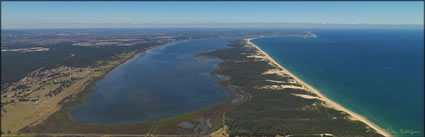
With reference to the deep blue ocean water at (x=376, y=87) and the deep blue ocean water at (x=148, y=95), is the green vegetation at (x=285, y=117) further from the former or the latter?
the deep blue ocean water at (x=148, y=95)

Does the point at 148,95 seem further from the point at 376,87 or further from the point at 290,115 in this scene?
the point at 376,87

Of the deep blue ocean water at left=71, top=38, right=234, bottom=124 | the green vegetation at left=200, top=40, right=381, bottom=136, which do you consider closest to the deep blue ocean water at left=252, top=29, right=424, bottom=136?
the green vegetation at left=200, top=40, right=381, bottom=136

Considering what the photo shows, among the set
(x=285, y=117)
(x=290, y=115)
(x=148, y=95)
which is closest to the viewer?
(x=285, y=117)

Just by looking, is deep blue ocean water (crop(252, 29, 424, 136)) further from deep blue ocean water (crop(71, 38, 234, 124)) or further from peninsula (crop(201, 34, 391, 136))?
deep blue ocean water (crop(71, 38, 234, 124))

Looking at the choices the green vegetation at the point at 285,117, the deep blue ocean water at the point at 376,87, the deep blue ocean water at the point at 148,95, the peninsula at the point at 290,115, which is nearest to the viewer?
the green vegetation at the point at 285,117

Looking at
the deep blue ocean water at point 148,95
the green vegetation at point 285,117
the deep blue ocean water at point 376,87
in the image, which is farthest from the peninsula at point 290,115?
the deep blue ocean water at point 148,95

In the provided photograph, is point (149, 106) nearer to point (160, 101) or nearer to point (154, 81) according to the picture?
point (160, 101)

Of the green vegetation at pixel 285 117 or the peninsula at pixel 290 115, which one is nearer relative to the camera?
the green vegetation at pixel 285 117

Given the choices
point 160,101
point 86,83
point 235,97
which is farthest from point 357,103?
point 86,83

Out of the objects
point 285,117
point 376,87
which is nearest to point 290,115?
point 285,117
